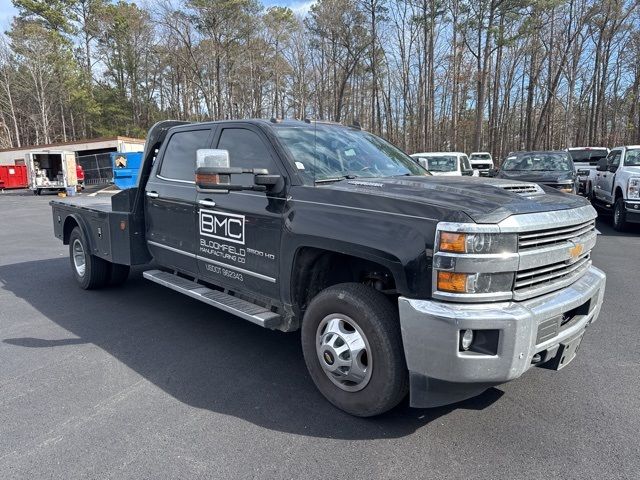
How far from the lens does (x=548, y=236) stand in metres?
2.80

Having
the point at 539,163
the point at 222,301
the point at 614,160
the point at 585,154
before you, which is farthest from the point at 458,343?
the point at 585,154

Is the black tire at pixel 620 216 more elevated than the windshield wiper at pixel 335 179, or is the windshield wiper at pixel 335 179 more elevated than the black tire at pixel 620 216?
the windshield wiper at pixel 335 179

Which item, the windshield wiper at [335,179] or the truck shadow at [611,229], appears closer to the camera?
the windshield wiper at [335,179]

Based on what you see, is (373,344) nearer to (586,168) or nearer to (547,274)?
(547,274)

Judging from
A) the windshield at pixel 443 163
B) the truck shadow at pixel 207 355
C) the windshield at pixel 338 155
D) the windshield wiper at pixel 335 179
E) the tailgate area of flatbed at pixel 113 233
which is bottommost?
the truck shadow at pixel 207 355

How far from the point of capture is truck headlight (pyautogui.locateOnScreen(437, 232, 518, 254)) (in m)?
2.49

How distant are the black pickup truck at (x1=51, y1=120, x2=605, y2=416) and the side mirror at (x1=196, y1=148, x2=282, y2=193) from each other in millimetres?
12

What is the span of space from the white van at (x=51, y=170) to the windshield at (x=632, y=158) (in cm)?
2794

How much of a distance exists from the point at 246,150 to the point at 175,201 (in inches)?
45.0

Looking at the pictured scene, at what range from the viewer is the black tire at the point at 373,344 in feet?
9.16

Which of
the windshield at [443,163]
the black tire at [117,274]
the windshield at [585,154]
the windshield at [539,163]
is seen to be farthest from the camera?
the windshield at [585,154]

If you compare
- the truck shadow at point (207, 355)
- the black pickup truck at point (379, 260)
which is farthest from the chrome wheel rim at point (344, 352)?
the truck shadow at point (207, 355)

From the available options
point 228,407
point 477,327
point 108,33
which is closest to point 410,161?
point 477,327

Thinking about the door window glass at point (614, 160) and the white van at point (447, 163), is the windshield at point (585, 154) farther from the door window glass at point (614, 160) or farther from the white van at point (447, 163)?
the door window glass at point (614, 160)
